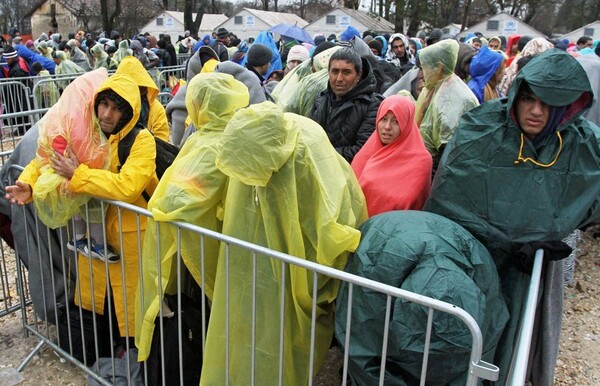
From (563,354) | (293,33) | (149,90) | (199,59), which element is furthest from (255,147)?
(293,33)

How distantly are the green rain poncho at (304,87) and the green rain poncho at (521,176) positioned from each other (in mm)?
2025

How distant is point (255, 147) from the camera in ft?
6.93

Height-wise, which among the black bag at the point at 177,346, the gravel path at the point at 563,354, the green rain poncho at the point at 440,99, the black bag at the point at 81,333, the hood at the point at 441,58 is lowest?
the gravel path at the point at 563,354

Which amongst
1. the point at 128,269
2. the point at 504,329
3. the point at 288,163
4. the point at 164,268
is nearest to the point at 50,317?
the point at 128,269

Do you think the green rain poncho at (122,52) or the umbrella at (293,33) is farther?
the umbrella at (293,33)

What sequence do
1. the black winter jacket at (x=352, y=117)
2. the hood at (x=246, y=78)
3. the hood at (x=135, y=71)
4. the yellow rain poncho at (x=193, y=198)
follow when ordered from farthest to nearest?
the hood at (x=246, y=78) < the black winter jacket at (x=352, y=117) < the hood at (x=135, y=71) < the yellow rain poncho at (x=193, y=198)

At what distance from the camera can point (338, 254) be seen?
7.20ft

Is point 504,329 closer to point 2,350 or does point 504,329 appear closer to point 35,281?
point 35,281

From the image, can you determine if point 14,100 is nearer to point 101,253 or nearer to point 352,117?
point 101,253

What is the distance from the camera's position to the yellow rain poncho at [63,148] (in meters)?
2.72

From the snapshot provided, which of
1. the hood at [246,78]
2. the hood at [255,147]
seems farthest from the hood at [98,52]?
the hood at [255,147]

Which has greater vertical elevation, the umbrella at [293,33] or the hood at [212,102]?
the hood at [212,102]

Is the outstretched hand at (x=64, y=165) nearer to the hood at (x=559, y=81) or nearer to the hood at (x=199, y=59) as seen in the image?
the hood at (x=559, y=81)

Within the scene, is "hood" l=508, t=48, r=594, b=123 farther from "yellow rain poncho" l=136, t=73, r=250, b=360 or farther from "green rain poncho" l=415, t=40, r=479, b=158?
"yellow rain poncho" l=136, t=73, r=250, b=360
